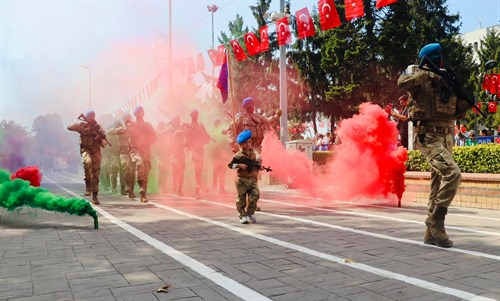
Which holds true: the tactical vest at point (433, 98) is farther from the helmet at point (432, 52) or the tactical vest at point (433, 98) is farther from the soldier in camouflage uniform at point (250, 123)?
the soldier in camouflage uniform at point (250, 123)

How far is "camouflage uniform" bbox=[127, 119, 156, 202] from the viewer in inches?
420

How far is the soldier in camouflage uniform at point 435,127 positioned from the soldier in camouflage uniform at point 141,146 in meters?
7.05

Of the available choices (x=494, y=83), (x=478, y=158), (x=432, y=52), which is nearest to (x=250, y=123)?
(x=432, y=52)

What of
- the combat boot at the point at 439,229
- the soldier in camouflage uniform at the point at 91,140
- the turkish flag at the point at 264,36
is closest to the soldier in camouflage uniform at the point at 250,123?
the soldier in camouflage uniform at the point at 91,140

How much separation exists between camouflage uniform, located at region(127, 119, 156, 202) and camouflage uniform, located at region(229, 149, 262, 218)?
4.12 m

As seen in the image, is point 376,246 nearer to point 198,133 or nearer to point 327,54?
point 198,133

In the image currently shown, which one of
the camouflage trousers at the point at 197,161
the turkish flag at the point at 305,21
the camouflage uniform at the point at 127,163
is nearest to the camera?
the camouflage uniform at the point at 127,163

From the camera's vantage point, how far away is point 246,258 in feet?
15.2

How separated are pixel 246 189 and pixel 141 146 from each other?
4.61m

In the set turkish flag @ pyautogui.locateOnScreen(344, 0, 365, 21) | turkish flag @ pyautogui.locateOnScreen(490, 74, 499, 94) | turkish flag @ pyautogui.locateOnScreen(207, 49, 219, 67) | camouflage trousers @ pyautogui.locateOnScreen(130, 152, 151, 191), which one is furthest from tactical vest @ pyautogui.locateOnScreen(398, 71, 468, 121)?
turkish flag @ pyautogui.locateOnScreen(490, 74, 499, 94)

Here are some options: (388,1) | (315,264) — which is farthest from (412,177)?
(315,264)

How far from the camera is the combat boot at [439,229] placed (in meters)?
5.12

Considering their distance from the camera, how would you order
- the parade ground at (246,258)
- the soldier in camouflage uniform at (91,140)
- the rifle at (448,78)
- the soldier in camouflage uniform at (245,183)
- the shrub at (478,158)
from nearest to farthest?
the parade ground at (246,258), the rifle at (448,78), the soldier in camouflage uniform at (245,183), the shrub at (478,158), the soldier in camouflage uniform at (91,140)

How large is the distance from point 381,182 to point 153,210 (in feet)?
15.9
